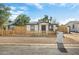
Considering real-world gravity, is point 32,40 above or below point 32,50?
above

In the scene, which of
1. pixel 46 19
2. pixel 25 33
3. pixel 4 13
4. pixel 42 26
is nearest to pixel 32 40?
pixel 25 33

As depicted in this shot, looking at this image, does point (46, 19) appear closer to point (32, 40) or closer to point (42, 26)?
point (42, 26)

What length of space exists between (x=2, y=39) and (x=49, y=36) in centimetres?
67

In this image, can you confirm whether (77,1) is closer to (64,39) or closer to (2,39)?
(64,39)

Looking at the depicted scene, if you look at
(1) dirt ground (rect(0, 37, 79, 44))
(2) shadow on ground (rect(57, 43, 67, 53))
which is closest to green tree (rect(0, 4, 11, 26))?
(1) dirt ground (rect(0, 37, 79, 44))

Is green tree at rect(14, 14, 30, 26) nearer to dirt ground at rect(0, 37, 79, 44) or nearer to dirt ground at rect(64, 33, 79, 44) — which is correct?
dirt ground at rect(0, 37, 79, 44)

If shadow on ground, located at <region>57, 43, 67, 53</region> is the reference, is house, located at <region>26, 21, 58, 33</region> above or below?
above

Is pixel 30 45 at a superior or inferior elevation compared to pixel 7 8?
inferior

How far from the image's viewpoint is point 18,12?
8.45 metres

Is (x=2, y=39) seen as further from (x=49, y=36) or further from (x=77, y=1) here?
(x=77, y=1)

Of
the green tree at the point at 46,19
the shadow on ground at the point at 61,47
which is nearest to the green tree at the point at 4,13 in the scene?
the green tree at the point at 46,19

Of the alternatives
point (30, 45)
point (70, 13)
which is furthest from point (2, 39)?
point (70, 13)

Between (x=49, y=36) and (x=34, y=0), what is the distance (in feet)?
1.81

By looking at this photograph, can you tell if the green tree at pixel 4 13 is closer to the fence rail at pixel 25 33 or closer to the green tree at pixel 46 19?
the fence rail at pixel 25 33
